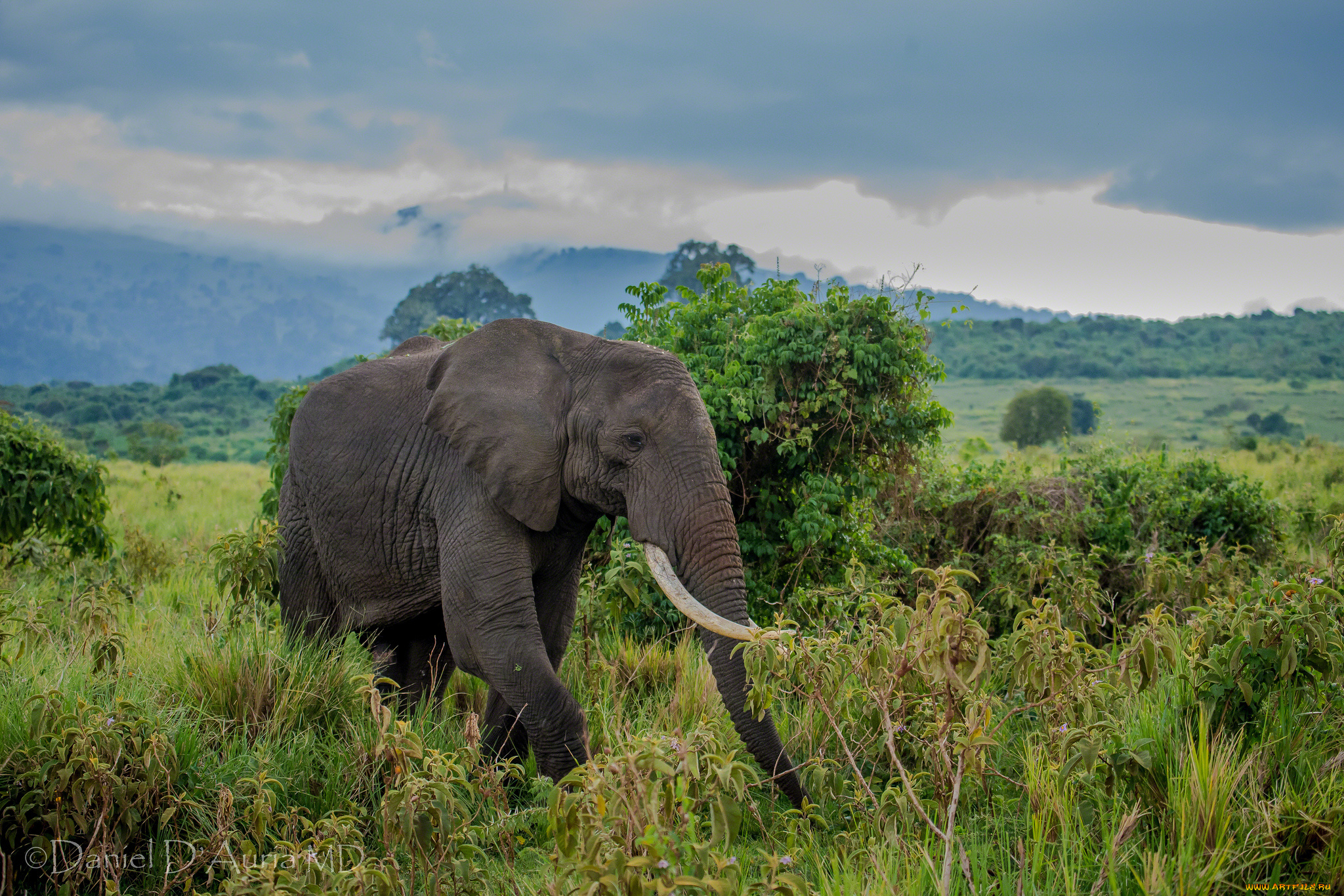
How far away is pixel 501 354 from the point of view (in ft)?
16.2

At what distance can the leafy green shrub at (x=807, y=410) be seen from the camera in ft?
24.1

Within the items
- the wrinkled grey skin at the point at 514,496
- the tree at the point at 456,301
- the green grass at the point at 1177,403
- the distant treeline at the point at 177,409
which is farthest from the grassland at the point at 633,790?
the tree at the point at 456,301

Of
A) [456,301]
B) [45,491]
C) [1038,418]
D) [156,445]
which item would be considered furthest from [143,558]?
[456,301]

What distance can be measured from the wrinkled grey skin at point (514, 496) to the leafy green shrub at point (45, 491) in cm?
448

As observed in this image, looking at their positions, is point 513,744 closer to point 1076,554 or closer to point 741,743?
point 741,743

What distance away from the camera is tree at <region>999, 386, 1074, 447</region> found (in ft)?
103

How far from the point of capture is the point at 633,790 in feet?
8.70

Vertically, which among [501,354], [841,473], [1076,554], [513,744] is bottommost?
[513,744]

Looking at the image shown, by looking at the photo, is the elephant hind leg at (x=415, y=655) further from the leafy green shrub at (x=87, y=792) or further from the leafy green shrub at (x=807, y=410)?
the leafy green shrub at (x=807, y=410)

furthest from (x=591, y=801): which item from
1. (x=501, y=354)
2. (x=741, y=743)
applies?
(x=501, y=354)

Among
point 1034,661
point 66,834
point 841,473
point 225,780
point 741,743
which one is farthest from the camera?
point 841,473

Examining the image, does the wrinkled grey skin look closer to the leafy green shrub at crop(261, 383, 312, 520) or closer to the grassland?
the grassland

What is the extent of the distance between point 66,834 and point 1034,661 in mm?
3503

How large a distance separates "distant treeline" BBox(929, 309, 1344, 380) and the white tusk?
47475 millimetres
